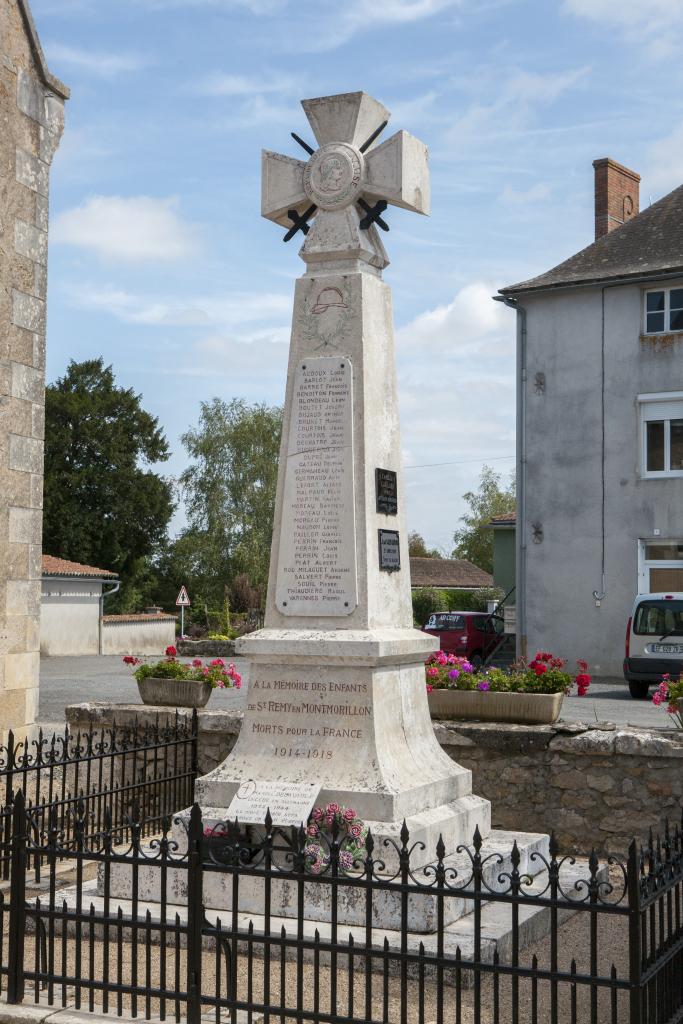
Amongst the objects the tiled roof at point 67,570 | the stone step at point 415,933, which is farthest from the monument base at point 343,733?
the tiled roof at point 67,570

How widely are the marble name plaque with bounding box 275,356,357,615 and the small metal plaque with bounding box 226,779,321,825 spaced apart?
107cm

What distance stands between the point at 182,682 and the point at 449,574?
164 ft

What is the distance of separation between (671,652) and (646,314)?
8151mm

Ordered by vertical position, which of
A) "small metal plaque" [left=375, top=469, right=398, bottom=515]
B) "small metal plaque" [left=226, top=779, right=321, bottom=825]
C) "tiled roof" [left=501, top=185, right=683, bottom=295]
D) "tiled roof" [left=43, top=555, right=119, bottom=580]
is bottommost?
"small metal plaque" [left=226, top=779, right=321, bottom=825]

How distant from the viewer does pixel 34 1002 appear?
5293 millimetres

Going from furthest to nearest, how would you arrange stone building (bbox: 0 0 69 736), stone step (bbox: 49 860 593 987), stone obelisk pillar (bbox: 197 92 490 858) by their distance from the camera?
1. stone building (bbox: 0 0 69 736)
2. stone obelisk pillar (bbox: 197 92 490 858)
3. stone step (bbox: 49 860 593 987)

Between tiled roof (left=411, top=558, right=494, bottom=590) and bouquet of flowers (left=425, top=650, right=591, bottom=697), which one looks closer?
bouquet of flowers (left=425, top=650, right=591, bottom=697)

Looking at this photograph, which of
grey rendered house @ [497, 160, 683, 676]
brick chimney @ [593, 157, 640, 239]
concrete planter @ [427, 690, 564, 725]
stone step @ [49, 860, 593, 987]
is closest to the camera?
stone step @ [49, 860, 593, 987]

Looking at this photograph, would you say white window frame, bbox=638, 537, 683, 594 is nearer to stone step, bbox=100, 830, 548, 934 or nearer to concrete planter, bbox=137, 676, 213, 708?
concrete planter, bbox=137, 676, 213, 708

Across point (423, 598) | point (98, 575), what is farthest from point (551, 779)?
point (423, 598)

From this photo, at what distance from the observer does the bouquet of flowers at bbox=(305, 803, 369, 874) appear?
6.47 metres

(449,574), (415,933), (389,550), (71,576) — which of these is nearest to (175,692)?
(389,550)

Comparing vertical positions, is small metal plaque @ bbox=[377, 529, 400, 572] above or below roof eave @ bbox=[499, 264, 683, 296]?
below

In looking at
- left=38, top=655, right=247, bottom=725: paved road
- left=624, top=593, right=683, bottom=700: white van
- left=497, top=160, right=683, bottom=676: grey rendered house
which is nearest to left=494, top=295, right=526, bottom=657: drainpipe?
left=497, top=160, right=683, bottom=676: grey rendered house
